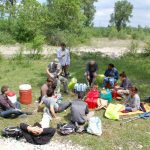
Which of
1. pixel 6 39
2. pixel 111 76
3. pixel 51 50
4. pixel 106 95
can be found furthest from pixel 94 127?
pixel 6 39

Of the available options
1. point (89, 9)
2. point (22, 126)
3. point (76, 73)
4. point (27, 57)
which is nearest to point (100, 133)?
point (22, 126)

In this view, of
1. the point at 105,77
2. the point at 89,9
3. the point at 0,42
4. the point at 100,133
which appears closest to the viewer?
the point at 100,133

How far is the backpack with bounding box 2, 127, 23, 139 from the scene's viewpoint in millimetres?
8352

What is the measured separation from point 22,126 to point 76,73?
846cm

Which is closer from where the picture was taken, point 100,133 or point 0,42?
point 100,133

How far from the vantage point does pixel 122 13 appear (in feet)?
204

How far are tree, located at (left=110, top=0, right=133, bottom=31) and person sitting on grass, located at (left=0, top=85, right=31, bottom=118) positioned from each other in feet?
175

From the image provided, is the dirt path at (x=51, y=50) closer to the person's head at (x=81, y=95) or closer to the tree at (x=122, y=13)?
the person's head at (x=81, y=95)

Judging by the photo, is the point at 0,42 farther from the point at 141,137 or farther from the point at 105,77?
the point at 141,137

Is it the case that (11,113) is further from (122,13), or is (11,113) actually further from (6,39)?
(122,13)

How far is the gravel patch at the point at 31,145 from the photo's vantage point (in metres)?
7.94

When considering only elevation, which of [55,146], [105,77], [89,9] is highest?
[89,9]

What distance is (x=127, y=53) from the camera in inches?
874

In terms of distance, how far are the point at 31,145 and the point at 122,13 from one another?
5679 centimetres
